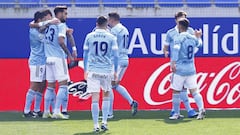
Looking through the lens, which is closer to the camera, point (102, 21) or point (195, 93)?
point (102, 21)

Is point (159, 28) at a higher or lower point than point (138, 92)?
higher

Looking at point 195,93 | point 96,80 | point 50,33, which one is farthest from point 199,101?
point 50,33

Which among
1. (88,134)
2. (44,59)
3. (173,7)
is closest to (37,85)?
(44,59)

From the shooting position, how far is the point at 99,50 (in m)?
8.88

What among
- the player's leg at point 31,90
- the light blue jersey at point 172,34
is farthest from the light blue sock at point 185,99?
the player's leg at point 31,90

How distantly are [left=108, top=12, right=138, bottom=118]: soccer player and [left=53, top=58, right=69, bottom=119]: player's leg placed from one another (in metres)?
0.79

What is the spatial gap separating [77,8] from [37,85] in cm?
478

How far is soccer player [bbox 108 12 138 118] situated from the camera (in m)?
10.5

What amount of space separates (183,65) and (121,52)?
1.07 metres

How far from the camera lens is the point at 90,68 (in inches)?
351

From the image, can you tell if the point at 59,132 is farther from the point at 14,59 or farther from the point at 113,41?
the point at 14,59

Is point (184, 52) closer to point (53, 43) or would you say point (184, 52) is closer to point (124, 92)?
point (124, 92)

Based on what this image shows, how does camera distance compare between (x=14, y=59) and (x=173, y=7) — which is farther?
(x=173, y=7)

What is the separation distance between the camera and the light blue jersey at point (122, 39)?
1049cm
